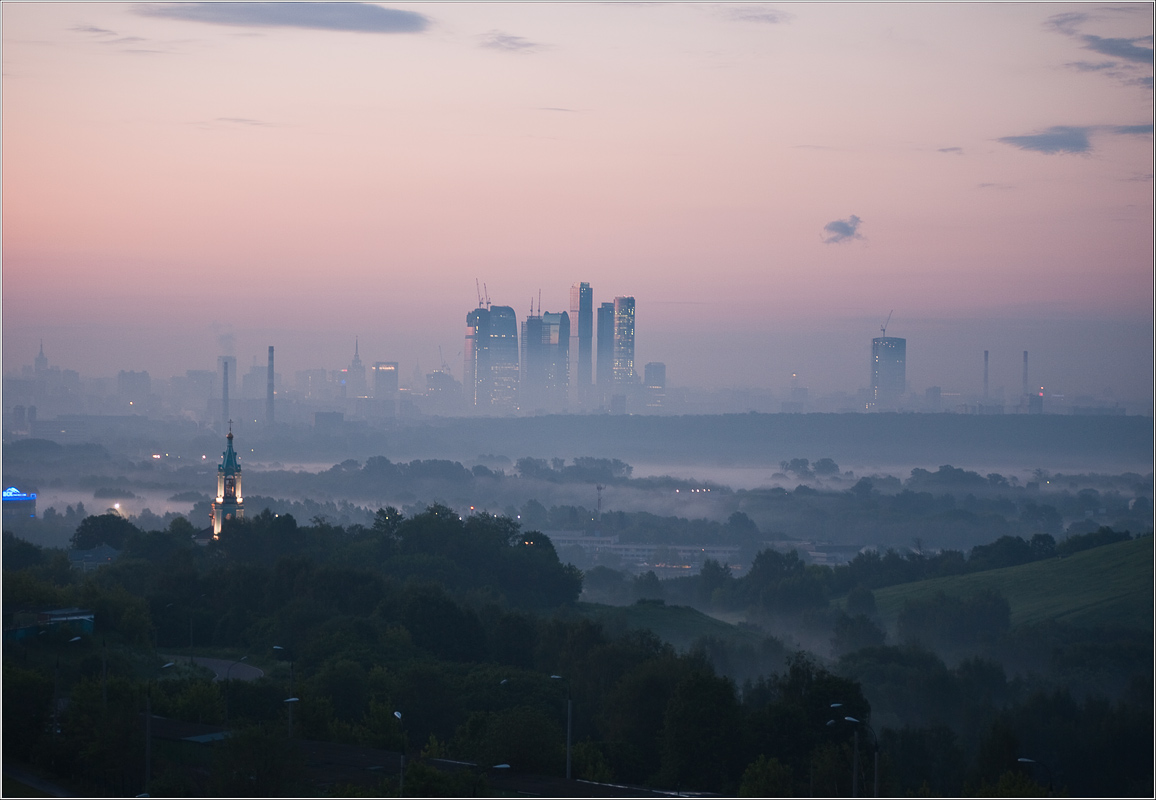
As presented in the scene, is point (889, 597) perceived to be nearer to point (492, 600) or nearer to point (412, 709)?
point (492, 600)

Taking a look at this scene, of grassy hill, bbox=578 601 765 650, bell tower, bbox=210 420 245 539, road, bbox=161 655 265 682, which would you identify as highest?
bell tower, bbox=210 420 245 539

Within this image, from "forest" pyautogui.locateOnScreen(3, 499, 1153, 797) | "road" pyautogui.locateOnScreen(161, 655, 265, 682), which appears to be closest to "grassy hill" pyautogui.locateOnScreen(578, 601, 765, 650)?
"forest" pyautogui.locateOnScreen(3, 499, 1153, 797)

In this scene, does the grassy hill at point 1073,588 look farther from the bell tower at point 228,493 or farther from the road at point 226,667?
the road at point 226,667

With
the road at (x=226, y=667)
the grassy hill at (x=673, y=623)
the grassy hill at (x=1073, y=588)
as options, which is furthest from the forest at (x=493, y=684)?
the grassy hill at (x=1073, y=588)

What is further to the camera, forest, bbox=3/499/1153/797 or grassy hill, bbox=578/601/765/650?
grassy hill, bbox=578/601/765/650

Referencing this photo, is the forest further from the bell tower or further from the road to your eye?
the bell tower

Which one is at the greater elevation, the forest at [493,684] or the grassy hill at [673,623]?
the forest at [493,684]
